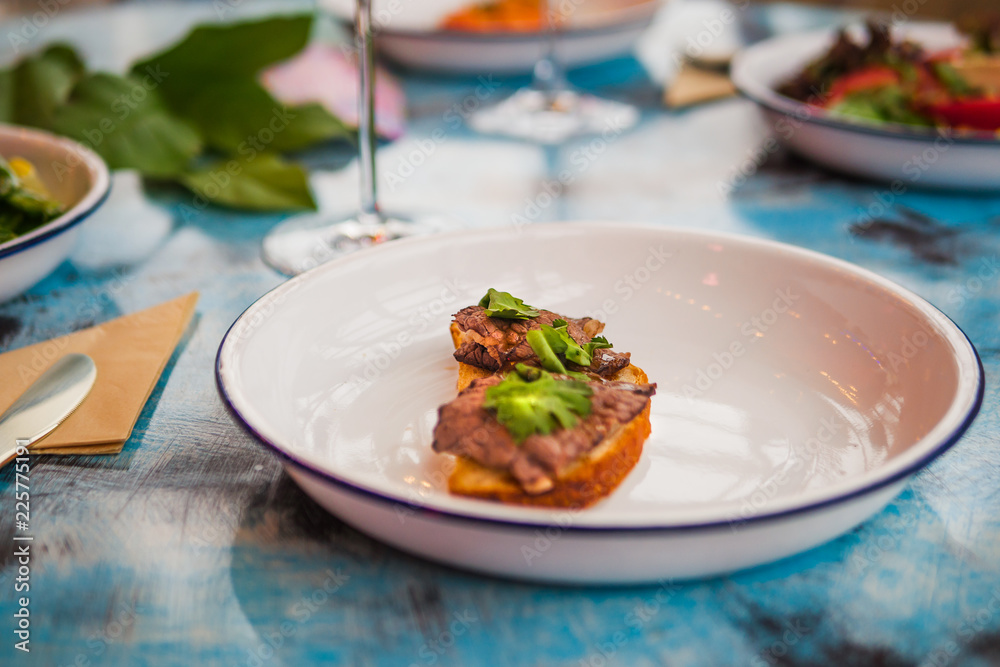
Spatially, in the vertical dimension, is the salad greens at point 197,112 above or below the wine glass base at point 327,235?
above

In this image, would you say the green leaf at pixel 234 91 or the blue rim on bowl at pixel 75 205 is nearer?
the blue rim on bowl at pixel 75 205

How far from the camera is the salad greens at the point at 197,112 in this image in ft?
5.29

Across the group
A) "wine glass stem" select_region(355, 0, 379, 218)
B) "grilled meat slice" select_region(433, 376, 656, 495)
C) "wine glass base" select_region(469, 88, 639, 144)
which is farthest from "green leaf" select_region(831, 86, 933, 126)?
"grilled meat slice" select_region(433, 376, 656, 495)

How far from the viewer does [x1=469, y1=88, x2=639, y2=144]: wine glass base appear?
2.00 m

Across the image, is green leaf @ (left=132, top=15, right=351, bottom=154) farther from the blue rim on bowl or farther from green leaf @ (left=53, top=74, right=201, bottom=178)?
the blue rim on bowl

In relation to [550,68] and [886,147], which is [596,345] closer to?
[886,147]

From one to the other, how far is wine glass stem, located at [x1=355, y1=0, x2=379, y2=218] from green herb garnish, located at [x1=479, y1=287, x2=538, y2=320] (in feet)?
1.56

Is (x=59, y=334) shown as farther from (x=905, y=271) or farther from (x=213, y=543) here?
(x=905, y=271)

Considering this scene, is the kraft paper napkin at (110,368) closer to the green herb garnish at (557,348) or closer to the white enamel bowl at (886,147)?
the green herb garnish at (557,348)

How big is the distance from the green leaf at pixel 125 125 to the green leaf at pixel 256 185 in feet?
0.18

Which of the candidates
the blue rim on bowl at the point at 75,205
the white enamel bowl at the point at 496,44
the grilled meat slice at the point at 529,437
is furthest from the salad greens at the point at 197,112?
the grilled meat slice at the point at 529,437

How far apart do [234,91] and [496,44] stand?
795mm

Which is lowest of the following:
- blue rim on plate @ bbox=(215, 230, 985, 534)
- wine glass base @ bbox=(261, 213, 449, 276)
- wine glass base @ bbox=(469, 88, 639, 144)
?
wine glass base @ bbox=(469, 88, 639, 144)

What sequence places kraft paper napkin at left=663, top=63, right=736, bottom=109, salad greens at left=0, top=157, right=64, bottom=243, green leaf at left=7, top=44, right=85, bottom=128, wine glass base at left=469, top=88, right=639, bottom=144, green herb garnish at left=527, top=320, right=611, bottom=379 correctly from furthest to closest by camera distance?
kraft paper napkin at left=663, top=63, right=736, bottom=109 < wine glass base at left=469, top=88, right=639, bottom=144 < green leaf at left=7, top=44, right=85, bottom=128 < salad greens at left=0, top=157, right=64, bottom=243 < green herb garnish at left=527, top=320, right=611, bottom=379
